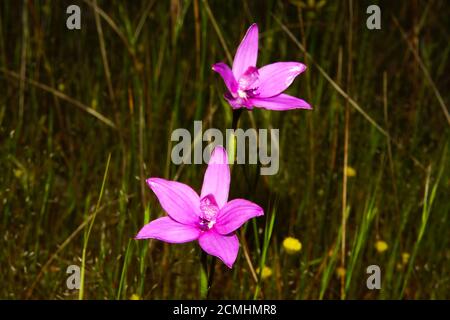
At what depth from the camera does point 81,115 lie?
228 cm

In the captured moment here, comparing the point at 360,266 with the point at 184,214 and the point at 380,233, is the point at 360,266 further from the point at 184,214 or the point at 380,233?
the point at 184,214

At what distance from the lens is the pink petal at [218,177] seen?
3.91 ft

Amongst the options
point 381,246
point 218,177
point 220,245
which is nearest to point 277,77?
Result: point 218,177

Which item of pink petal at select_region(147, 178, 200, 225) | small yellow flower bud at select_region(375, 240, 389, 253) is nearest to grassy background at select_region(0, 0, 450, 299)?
small yellow flower bud at select_region(375, 240, 389, 253)

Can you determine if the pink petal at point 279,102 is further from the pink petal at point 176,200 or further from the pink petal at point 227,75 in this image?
the pink petal at point 176,200

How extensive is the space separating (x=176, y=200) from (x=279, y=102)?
228 mm

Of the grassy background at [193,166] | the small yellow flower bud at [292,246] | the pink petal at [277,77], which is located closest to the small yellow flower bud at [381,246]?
the grassy background at [193,166]

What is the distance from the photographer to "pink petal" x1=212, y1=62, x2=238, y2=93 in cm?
115

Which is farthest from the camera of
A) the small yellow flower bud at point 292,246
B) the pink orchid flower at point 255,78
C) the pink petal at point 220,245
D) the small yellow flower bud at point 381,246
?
the small yellow flower bud at point 381,246

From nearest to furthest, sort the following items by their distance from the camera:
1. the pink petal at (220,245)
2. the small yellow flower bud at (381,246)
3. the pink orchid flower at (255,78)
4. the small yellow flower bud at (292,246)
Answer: the pink petal at (220,245), the pink orchid flower at (255,78), the small yellow flower bud at (292,246), the small yellow flower bud at (381,246)

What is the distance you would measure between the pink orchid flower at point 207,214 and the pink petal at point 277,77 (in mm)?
141

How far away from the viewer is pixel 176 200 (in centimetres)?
118

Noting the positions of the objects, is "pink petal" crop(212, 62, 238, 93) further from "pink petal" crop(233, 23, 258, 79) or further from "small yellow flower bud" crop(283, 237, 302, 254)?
"small yellow flower bud" crop(283, 237, 302, 254)

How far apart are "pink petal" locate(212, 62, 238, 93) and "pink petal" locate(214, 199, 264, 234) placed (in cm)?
19
